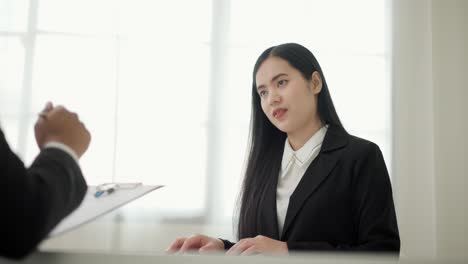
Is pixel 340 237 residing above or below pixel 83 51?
below

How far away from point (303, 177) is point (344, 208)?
0.10m

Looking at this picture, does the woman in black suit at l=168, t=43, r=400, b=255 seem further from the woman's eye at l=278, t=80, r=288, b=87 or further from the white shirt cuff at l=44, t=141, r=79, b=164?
the white shirt cuff at l=44, t=141, r=79, b=164

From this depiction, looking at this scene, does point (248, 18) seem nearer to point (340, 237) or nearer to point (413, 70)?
point (413, 70)

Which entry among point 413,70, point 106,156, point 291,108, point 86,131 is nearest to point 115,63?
point 106,156

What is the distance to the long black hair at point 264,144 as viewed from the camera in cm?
86

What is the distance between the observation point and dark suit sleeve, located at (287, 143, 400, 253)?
0.70 metres

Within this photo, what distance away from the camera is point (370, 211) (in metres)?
0.72

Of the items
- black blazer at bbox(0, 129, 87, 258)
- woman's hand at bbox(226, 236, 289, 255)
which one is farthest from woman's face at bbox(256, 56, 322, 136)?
black blazer at bbox(0, 129, 87, 258)

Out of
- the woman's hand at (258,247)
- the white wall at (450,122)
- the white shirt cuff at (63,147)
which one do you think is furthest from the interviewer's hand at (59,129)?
the white wall at (450,122)

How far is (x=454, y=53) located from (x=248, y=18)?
Result: 708 mm

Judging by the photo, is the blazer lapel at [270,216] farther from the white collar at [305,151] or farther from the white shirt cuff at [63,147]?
the white shirt cuff at [63,147]

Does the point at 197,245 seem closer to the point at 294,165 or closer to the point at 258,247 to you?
the point at 258,247

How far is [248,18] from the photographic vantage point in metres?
1.51

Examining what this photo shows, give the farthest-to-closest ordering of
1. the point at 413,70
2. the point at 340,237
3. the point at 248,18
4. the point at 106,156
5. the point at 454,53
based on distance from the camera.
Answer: the point at 248,18
the point at 106,156
the point at 413,70
the point at 454,53
the point at 340,237
